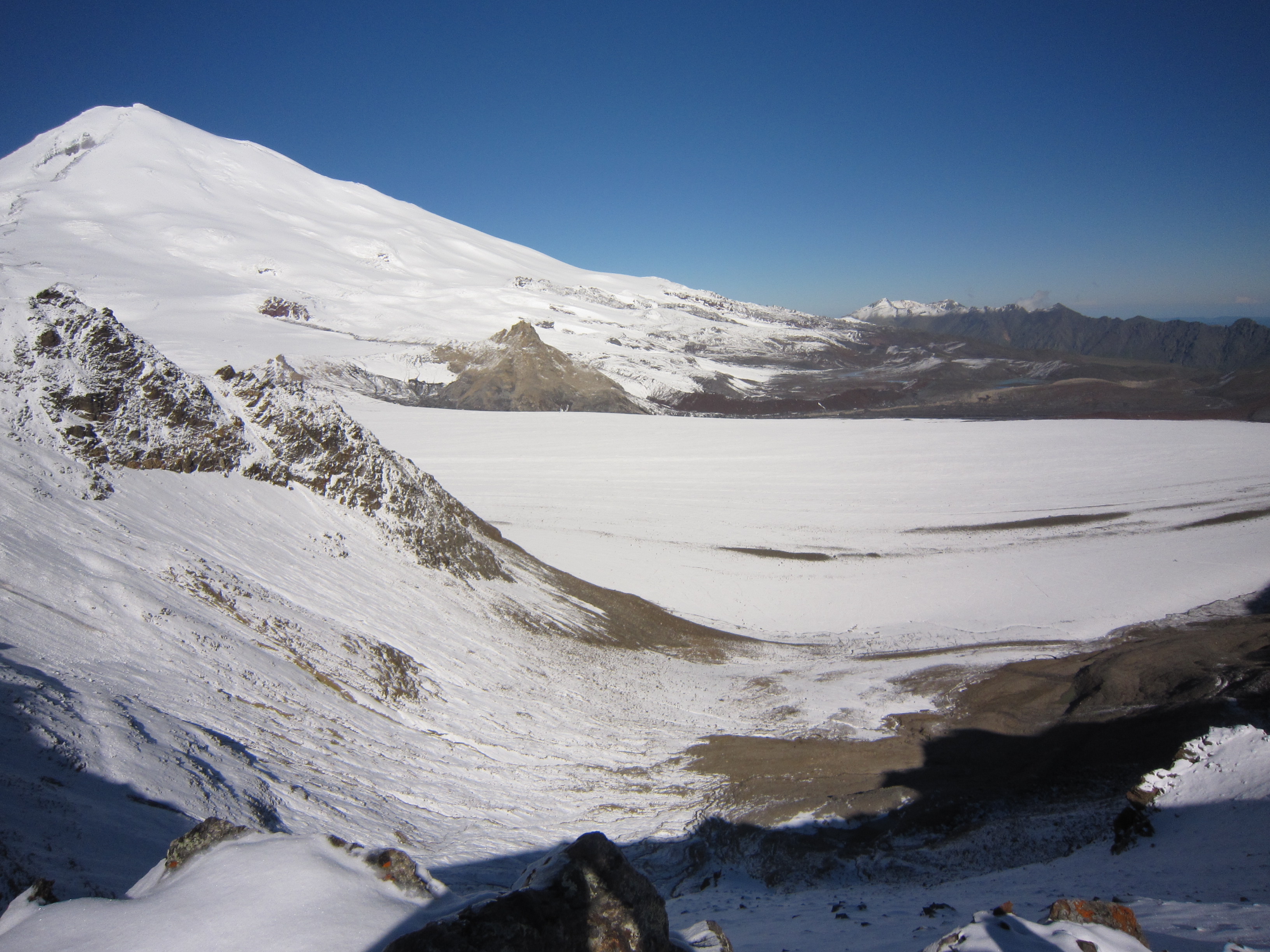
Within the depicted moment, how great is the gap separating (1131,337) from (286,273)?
448 feet

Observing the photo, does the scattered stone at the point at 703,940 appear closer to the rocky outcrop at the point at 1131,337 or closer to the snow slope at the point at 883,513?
the snow slope at the point at 883,513

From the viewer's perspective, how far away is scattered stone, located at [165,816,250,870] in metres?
3.75

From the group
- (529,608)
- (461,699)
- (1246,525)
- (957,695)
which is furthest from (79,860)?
(1246,525)

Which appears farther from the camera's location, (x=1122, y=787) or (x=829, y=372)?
(x=829, y=372)

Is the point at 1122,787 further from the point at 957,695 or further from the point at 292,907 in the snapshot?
the point at 292,907

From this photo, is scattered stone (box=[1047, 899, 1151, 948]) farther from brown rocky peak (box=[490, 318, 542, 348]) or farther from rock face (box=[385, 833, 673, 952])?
brown rocky peak (box=[490, 318, 542, 348])

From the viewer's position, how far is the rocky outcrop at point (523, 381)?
55.3 metres

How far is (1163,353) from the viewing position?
4259 inches

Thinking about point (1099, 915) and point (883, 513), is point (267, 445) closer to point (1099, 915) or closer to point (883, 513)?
point (1099, 915)

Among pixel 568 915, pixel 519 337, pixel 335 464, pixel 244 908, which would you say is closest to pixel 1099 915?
pixel 568 915

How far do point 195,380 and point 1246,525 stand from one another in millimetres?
35197

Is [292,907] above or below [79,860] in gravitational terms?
above

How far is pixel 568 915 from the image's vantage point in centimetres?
353

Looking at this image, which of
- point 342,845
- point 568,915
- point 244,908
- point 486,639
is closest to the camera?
point 244,908
